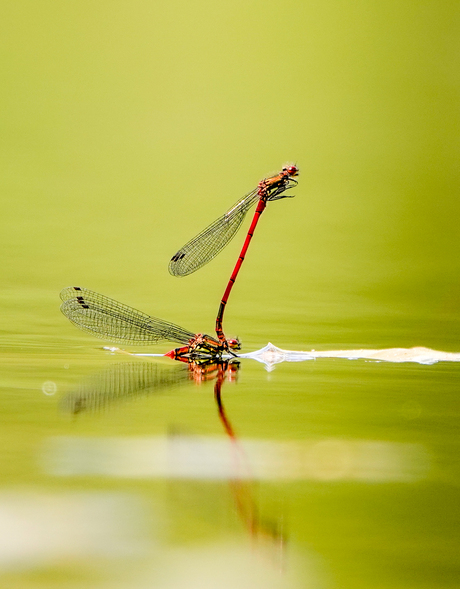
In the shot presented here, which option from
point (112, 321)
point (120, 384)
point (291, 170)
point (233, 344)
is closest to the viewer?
point (120, 384)

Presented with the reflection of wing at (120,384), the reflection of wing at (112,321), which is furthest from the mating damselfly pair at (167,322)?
the reflection of wing at (120,384)

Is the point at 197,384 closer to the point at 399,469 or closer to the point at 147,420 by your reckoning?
the point at 147,420

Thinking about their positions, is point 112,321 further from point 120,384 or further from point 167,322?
point 120,384

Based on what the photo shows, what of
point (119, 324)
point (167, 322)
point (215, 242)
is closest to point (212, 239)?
point (215, 242)

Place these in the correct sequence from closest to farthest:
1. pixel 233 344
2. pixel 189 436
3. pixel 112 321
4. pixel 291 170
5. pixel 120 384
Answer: pixel 189 436, pixel 120 384, pixel 291 170, pixel 233 344, pixel 112 321

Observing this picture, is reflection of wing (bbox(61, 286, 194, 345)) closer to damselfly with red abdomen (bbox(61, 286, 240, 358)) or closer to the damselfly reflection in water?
damselfly with red abdomen (bbox(61, 286, 240, 358))

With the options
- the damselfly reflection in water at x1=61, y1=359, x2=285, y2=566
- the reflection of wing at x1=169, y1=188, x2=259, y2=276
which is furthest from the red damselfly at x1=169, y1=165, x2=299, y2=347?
the damselfly reflection in water at x1=61, y1=359, x2=285, y2=566

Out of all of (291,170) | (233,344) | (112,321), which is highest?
(291,170)
